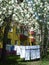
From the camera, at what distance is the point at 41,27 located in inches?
877

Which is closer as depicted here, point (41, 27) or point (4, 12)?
point (4, 12)

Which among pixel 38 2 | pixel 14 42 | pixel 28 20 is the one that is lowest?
pixel 14 42

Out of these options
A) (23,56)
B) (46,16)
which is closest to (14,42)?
(23,56)

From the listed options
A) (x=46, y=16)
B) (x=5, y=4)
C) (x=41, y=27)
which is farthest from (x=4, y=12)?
(x=41, y=27)

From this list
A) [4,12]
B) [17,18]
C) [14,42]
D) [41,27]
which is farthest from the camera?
[14,42]

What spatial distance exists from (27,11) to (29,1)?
2.26 feet

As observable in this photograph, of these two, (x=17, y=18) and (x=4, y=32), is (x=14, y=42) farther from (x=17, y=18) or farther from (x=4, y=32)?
(x=17, y=18)

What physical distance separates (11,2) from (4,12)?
816mm

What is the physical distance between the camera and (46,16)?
66.2 ft

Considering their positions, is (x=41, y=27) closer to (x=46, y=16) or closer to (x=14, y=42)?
(x=46, y=16)

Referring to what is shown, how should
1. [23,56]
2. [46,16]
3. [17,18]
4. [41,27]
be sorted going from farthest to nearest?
[23,56]
[41,27]
[46,16]
[17,18]

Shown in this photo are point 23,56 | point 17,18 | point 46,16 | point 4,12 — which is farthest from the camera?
point 23,56

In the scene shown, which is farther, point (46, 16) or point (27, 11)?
point (46, 16)

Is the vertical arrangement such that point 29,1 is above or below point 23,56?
above
